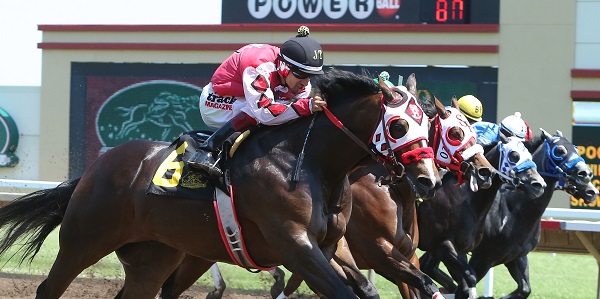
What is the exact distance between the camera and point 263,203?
16.0ft

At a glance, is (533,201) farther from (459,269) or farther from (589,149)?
(589,149)

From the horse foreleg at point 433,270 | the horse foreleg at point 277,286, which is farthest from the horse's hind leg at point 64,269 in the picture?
the horse foreleg at point 433,270

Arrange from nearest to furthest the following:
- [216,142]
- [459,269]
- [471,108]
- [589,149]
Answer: [216,142] → [459,269] → [471,108] → [589,149]

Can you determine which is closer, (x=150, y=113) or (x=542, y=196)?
(x=542, y=196)

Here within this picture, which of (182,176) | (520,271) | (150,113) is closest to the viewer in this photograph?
(182,176)

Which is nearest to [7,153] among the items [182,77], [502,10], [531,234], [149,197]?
[182,77]

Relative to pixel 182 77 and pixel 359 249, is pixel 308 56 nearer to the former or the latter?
pixel 359 249

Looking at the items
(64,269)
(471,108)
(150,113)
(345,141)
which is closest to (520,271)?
(471,108)

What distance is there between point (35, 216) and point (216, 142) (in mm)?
1596

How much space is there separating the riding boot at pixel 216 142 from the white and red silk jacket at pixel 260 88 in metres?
0.06

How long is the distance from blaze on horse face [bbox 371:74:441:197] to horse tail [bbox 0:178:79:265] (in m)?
2.20

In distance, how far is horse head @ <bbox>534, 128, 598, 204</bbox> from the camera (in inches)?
320

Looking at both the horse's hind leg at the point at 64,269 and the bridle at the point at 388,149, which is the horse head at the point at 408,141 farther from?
the horse's hind leg at the point at 64,269

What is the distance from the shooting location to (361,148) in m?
4.91
